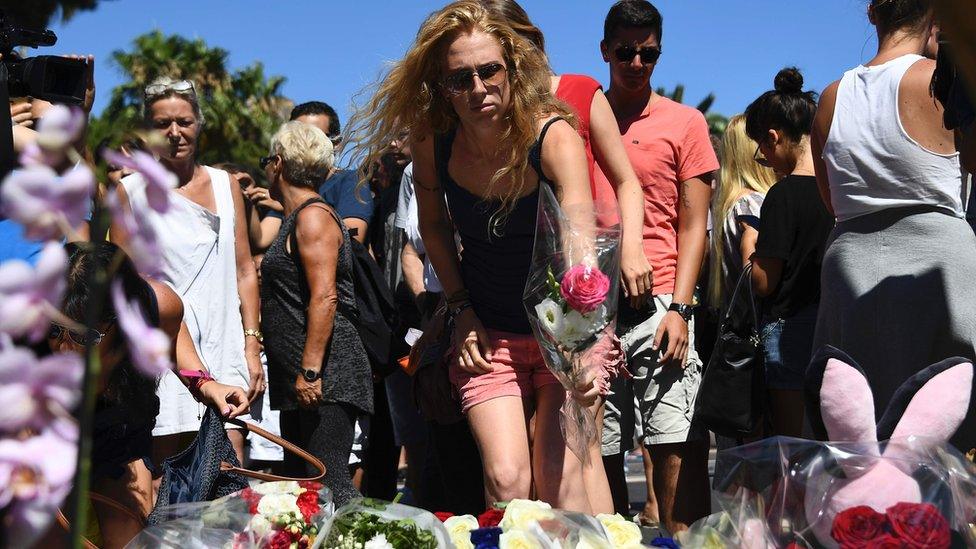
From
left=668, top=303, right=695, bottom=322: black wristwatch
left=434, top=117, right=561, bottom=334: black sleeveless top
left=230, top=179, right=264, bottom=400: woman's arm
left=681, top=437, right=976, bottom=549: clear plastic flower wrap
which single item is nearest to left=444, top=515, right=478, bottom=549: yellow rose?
left=681, top=437, right=976, bottom=549: clear plastic flower wrap

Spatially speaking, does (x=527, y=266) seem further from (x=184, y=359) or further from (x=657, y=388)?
(x=184, y=359)

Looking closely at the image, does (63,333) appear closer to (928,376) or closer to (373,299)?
(928,376)

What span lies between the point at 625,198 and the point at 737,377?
1.01 meters

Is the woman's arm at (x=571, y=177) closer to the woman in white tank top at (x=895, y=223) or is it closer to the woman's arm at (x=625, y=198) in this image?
the woman's arm at (x=625, y=198)

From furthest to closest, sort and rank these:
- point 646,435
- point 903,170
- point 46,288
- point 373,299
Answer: point 373,299
point 646,435
point 903,170
point 46,288

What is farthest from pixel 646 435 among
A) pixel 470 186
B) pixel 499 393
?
pixel 470 186

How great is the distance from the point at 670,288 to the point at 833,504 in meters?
2.53

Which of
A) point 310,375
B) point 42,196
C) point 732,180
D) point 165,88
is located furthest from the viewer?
point 732,180

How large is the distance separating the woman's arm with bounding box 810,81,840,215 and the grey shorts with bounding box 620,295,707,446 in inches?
37.5

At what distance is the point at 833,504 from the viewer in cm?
205

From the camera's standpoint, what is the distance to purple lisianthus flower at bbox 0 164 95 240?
32.4 inches

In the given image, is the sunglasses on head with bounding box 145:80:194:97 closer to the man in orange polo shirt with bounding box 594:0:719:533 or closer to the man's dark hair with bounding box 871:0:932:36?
the man in orange polo shirt with bounding box 594:0:719:533

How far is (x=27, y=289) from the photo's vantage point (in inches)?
33.0

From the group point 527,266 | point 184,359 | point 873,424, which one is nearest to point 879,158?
point 527,266
